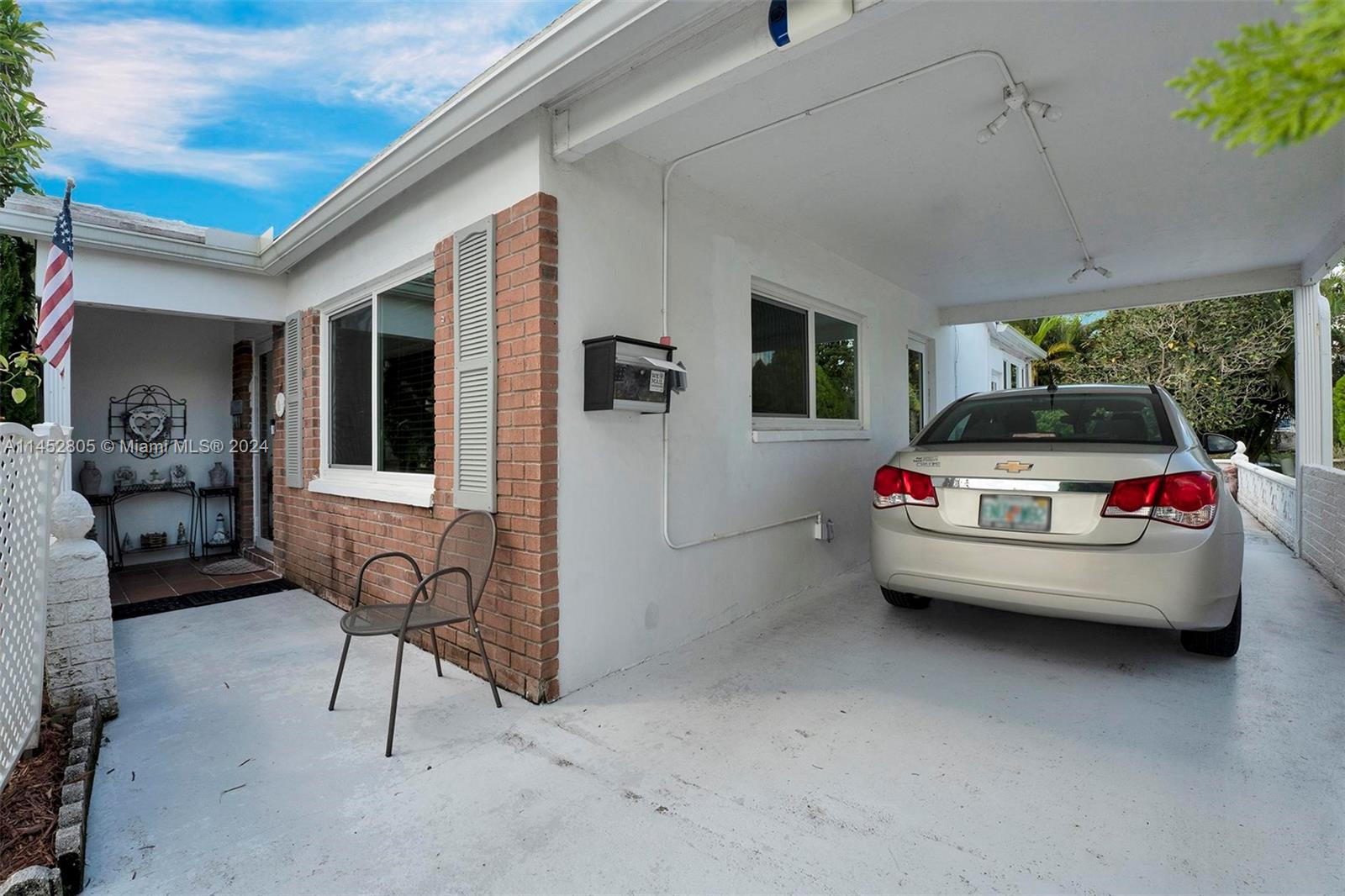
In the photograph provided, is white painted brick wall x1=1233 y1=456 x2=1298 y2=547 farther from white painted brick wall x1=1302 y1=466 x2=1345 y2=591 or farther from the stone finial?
the stone finial

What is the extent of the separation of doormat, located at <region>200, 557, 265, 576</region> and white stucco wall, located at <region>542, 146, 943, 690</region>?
4.41m

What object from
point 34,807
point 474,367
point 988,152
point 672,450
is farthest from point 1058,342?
point 34,807

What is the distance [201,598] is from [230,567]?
49.4 inches

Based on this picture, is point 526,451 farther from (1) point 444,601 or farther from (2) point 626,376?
(1) point 444,601

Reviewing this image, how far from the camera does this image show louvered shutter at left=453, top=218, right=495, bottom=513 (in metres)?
3.16

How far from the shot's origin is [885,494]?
3633 mm

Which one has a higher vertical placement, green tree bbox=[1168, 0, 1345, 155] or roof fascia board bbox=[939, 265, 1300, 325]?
roof fascia board bbox=[939, 265, 1300, 325]

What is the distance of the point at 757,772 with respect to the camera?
235cm

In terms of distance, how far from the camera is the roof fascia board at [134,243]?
407 centimetres

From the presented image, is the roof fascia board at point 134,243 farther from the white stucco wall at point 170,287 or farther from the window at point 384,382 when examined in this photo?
the window at point 384,382

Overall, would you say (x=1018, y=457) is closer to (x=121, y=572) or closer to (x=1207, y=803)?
(x=1207, y=803)

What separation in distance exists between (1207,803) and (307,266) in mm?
6129

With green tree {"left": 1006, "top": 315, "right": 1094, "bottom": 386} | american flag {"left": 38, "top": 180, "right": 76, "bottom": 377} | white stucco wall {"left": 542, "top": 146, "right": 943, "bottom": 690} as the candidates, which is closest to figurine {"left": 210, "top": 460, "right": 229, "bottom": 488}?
american flag {"left": 38, "top": 180, "right": 76, "bottom": 377}

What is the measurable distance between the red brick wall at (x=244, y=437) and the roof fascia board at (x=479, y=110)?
312 cm
